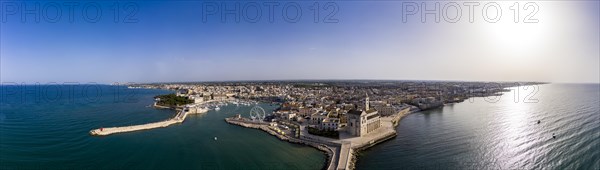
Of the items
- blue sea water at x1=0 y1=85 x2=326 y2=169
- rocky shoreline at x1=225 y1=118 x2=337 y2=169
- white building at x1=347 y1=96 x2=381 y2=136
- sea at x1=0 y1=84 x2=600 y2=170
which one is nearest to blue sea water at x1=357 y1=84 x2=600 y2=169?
sea at x1=0 y1=84 x2=600 y2=170

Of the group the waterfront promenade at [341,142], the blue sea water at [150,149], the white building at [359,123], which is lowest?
the blue sea water at [150,149]

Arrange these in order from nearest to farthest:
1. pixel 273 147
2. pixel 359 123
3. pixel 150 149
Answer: pixel 150 149
pixel 273 147
pixel 359 123

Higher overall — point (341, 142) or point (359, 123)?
point (359, 123)

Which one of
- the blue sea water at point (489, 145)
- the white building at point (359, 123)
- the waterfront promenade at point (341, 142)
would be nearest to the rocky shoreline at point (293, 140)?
the waterfront promenade at point (341, 142)

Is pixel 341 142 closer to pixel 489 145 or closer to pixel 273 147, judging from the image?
pixel 273 147

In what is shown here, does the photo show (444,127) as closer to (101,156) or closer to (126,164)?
(126,164)

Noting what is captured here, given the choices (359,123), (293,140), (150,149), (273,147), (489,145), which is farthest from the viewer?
(359,123)

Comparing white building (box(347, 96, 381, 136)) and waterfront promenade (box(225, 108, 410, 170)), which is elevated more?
white building (box(347, 96, 381, 136))

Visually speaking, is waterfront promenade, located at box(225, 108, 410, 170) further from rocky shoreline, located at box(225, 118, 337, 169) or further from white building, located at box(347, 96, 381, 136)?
white building, located at box(347, 96, 381, 136)

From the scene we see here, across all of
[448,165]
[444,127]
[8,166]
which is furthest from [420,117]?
[8,166]

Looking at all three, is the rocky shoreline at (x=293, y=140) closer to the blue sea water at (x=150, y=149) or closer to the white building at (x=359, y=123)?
the blue sea water at (x=150, y=149)

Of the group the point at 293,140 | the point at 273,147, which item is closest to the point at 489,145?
the point at 293,140

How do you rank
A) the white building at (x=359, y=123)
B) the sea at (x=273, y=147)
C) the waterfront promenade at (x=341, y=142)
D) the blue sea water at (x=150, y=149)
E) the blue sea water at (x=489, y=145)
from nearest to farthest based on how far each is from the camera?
the waterfront promenade at (x=341, y=142), the blue sea water at (x=150, y=149), the sea at (x=273, y=147), the blue sea water at (x=489, y=145), the white building at (x=359, y=123)
